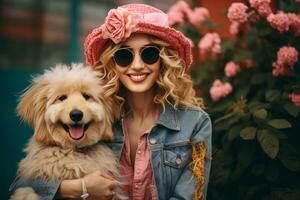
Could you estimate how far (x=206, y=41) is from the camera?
464 centimetres

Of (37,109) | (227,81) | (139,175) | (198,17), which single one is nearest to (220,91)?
(227,81)

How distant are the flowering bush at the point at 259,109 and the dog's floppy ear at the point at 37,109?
4.72 feet

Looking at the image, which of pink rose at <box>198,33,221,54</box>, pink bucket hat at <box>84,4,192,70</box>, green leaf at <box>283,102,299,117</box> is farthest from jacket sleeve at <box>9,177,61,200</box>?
pink rose at <box>198,33,221,54</box>

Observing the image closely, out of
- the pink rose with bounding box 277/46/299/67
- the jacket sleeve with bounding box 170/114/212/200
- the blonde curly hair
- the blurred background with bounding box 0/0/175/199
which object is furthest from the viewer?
the blurred background with bounding box 0/0/175/199

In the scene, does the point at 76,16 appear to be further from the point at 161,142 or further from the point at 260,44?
the point at 161,142

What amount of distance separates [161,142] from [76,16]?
3.20 meters

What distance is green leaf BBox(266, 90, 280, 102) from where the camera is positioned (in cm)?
381

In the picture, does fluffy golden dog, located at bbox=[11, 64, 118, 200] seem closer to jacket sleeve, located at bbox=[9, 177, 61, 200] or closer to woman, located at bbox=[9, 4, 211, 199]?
jacket sleeve, located at bbox=[9, 177, 61, 200]

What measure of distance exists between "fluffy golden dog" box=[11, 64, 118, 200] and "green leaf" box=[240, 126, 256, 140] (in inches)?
42.1

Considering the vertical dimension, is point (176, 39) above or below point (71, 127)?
above

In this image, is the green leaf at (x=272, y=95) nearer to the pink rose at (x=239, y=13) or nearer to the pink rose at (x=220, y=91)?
the pink rose at (x=220, y=91)

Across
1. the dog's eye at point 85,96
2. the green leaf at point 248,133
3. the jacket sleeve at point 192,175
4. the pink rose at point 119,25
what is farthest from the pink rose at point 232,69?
the dog's eye at point 85,96

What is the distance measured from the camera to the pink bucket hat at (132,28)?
291 centimetres

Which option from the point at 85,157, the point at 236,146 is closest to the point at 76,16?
the point at 236,146
